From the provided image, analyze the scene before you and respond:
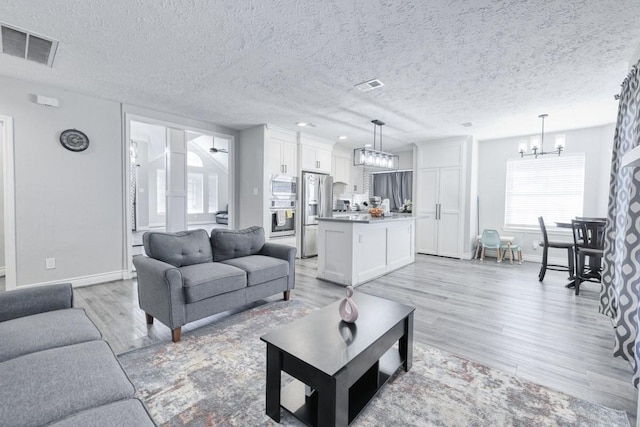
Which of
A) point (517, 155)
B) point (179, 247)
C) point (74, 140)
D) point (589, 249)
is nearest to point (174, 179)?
point (74, 140)

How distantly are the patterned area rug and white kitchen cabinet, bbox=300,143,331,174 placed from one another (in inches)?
166

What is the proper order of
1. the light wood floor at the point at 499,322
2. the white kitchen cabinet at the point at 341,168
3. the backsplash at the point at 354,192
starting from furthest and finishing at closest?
1. the backsplash at the point at 354,192
2. the white kitchen cabinet at the point at 341,168
3. the light wood floor at the point at 499,322

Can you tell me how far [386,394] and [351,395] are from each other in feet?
0.78

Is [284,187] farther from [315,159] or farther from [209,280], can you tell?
[209,280]

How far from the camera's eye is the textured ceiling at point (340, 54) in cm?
206

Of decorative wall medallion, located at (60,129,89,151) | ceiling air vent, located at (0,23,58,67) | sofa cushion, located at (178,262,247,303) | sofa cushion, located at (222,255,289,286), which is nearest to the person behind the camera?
ceiling air vent, located at (0,23,58,67)

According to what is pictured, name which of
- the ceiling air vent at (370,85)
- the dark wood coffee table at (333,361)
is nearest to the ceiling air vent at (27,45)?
the ceiling air vent at (370,85)

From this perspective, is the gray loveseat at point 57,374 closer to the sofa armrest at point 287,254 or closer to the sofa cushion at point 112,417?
the sofa cushion at point 112,417

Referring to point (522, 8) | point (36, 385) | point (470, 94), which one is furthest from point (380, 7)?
point (36, 385)

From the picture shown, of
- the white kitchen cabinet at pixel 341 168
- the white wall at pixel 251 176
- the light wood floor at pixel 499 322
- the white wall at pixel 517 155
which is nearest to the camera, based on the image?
the light wood floor at pixel 499 322

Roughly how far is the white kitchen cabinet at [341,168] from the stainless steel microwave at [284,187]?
4.71 ft

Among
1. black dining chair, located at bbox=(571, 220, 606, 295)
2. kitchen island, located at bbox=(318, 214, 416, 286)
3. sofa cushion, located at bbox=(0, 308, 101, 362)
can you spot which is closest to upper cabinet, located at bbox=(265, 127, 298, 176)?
kitchen island, located at bbox=(318, 214, 416, 286)

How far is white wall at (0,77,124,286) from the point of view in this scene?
344cm

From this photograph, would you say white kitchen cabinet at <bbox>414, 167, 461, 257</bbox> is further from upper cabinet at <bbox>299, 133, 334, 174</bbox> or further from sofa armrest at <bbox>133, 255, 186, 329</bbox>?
sofa armrest at <bbox>133, 255, 186, 329</bbox>
